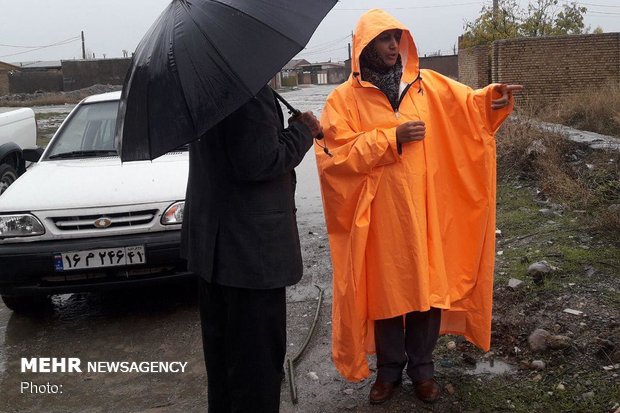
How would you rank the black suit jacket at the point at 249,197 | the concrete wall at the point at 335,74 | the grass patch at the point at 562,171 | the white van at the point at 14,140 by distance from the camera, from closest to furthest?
the black suit jacket at the point at 249,197 → the grass patch at the point at 562,171 → the white van at the point at 14,140 → the concrete wall at the point at 335,74

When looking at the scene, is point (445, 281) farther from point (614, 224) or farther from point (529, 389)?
point (614, 224)

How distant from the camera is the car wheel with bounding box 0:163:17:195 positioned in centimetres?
827

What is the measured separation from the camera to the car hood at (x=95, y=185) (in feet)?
15.2

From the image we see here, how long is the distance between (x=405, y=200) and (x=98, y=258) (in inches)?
95.7

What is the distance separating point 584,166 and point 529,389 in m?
4.63

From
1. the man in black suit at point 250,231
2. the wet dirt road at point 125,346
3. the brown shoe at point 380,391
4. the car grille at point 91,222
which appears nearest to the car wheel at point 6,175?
the wet dirt road at point 125,346

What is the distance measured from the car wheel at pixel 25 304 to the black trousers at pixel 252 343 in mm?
2974

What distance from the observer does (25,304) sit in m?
5.11

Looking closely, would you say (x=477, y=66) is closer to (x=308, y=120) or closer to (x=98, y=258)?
(x=98, y=258)

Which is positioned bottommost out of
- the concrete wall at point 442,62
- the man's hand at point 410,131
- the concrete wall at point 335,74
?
the man's hand at point 410,131

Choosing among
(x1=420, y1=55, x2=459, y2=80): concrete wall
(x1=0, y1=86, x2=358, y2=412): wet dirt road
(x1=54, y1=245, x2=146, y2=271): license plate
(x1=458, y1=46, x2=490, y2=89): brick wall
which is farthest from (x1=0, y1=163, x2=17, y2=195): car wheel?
(x1=420, y1=55, x2=459, y2=80): concrete wall

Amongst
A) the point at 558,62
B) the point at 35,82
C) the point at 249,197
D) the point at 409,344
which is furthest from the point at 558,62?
the point at 35,82

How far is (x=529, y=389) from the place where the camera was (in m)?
3.27

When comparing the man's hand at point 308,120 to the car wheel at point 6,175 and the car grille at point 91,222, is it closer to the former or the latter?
the car grille at point 91,222
